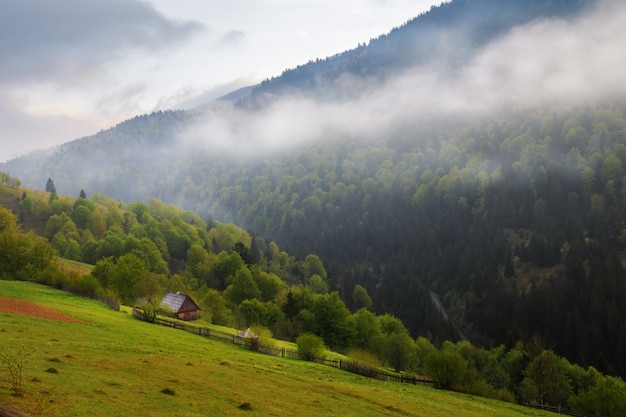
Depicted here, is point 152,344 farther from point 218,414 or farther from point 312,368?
point 218,414

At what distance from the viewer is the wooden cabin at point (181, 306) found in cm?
8850

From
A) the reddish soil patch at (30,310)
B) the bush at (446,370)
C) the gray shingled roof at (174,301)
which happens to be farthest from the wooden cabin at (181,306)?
the bush at (446,370)

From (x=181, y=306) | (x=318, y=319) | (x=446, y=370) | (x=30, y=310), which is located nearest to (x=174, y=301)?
(x=181, y=306)

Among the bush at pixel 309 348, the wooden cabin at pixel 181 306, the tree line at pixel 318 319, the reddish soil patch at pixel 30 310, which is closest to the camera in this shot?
the reddish soil patch at pixel 30 310

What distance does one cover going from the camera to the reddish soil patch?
162 feet

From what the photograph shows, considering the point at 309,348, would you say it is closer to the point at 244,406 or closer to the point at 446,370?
the point at 446,370

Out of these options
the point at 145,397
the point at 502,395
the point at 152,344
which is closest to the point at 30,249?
the point at 152,344

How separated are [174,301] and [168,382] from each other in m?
64.4

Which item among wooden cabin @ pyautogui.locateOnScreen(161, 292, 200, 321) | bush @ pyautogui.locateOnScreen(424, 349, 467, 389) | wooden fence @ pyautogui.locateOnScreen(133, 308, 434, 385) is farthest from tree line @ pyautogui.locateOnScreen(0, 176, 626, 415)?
wooden fence @ pyautogui.locateOnScreen(133, 308, 434, 385)

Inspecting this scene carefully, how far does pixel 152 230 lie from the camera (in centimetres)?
18162

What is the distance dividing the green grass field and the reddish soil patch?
219 cm

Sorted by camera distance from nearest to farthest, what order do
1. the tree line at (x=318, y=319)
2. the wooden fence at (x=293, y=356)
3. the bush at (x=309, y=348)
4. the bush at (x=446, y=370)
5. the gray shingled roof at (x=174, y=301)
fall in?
the wooden fence at (x=293, y=356), the bush at (x=446, y=370), the bush at (x=309, y=348), the tree line at (x=318, y=319), the gray shingled roof at (x=174, y=301)

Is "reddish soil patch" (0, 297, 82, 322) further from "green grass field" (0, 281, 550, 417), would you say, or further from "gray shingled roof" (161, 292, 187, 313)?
"gray shingled roof" (161, 292, 187, 313)

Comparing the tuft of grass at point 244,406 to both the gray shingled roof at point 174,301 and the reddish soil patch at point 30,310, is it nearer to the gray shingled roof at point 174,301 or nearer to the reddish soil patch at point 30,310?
the reddish soil patch at point 30,310
